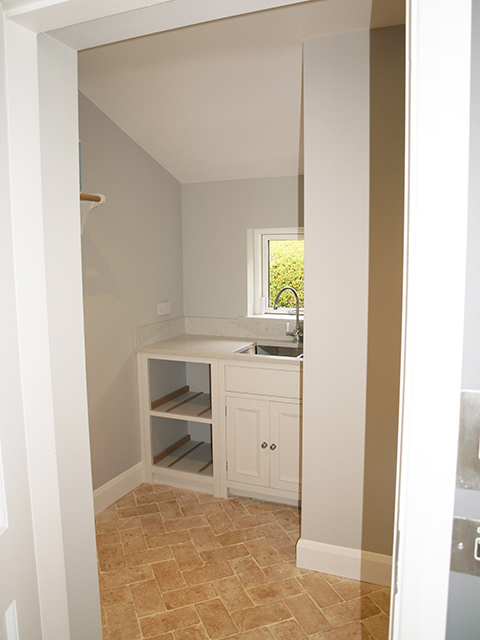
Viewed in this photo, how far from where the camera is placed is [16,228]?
1113 millimetres

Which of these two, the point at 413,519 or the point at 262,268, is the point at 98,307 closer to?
the point at 262,268

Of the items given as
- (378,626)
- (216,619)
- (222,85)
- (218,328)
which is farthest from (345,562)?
(222,85)

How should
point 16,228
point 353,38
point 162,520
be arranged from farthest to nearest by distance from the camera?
1. point 162,520
2. point 353,38
3. point 16,228

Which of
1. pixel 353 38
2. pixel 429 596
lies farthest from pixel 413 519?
pixel 353 38

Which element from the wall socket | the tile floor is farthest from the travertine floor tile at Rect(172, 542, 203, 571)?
the wall socket

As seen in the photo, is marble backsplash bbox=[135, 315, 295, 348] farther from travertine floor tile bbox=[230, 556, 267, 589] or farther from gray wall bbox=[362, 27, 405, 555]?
travertine floor tile bbox=[230, 556, 267, 589]

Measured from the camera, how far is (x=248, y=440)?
299 cm

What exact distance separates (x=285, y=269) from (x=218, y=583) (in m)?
2.36

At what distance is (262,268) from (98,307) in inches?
58.3

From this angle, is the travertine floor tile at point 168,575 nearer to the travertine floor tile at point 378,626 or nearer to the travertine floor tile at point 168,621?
the travertine floor tile at point 168,621

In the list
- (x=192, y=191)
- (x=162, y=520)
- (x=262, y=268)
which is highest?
(x=192, y=191)

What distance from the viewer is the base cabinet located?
2.85 m

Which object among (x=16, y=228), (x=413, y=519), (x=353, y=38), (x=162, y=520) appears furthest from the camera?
(x=162, y=520)

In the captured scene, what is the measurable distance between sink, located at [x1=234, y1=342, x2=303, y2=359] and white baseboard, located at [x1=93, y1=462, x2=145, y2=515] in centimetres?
118
